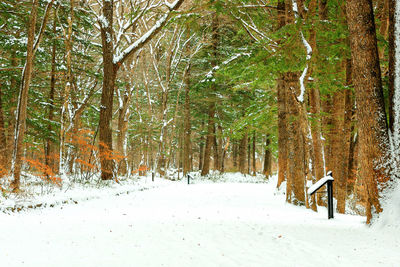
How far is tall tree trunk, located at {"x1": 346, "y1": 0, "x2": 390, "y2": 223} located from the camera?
173 inches

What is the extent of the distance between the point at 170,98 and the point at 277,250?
67.2 feet

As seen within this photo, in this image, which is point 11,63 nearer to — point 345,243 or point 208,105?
point 208,105

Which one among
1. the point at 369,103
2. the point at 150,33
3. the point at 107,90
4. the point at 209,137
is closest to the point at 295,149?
the point at 369,103

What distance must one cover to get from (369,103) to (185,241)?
379cm

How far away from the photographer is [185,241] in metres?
4.07

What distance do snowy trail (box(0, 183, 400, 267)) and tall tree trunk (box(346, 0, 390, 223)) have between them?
0.85m

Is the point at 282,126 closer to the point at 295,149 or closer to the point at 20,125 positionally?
the point at 295,149

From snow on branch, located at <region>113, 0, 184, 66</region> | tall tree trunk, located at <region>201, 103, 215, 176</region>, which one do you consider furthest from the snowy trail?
tall tree trunk, located at <region>201, 103, 215, 176</region>

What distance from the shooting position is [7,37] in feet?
35.1

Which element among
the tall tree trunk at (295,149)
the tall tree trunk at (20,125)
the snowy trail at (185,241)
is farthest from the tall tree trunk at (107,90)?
the tall tree trunk at (295,149)

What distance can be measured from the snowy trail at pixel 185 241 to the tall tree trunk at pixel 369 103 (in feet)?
2.78

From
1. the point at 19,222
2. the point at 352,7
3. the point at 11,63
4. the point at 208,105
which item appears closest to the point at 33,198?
the point at 19,222

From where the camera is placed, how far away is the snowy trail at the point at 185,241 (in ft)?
10.6

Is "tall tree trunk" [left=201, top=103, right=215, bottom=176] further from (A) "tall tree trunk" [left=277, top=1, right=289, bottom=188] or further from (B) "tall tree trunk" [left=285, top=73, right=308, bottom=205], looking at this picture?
(B) "tall tree trunk" [left=285, top=73, right=308, bottom=205]
